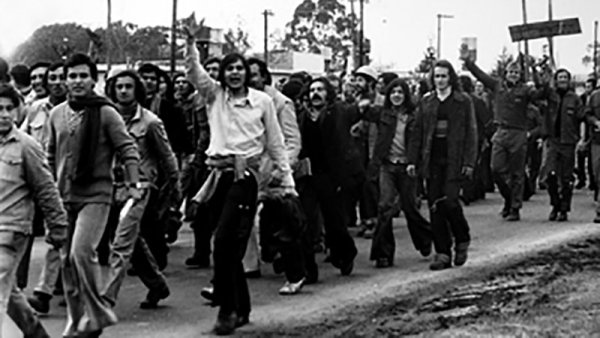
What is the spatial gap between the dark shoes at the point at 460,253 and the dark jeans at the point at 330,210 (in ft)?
3.48

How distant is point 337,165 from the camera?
12.2 m

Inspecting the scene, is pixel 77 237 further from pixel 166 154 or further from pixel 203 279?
pixel 203 279

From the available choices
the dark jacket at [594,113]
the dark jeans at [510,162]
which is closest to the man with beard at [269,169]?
the dark jeans at [510,162]

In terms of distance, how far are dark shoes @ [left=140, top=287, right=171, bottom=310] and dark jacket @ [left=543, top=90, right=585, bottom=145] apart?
346 inches

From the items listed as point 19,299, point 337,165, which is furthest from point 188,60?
point 337,165

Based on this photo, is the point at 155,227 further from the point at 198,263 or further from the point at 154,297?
the point at 198,263

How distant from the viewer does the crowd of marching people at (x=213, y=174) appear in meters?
8.51

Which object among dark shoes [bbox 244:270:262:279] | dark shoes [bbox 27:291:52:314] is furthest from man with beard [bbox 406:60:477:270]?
dark shoes [bbox 27:291:52:314]

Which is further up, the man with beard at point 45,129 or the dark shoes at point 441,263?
the man with beard at point 45,129

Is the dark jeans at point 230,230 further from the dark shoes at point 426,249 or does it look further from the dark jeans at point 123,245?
the dark shoes at point 426,249

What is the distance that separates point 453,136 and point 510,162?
5.38 metres

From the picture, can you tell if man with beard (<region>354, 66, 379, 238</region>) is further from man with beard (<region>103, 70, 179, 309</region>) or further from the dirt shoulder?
man with beard (<region>103, 70, 179, 309</region>)

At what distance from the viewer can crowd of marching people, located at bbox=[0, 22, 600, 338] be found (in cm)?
851

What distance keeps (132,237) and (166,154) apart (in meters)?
0.89
